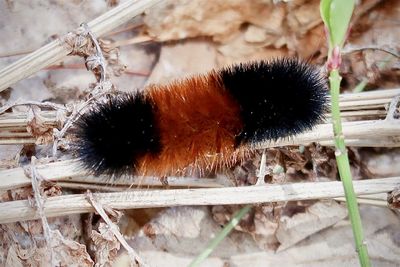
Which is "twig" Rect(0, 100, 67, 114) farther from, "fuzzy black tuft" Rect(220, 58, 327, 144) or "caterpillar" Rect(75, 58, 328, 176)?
"fuzzy black tuft" Rect(220, 58, 327, 144)

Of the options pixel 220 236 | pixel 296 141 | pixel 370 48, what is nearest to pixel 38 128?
pixel 220 236

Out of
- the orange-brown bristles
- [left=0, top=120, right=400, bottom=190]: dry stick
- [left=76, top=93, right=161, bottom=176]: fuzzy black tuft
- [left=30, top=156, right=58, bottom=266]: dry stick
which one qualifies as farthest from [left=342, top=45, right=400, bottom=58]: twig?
[left=30, top=156, right=58, bottom=266]: dry stick

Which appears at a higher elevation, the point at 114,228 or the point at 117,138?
the point at 117,138

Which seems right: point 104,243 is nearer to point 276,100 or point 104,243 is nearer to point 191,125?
point 191,125

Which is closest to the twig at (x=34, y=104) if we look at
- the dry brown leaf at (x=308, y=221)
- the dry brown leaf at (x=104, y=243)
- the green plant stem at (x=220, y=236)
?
the dry brown leaf at (x=104, y=243)

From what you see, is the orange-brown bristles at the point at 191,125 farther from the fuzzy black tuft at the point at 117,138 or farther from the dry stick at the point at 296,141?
the dry stick at the point at 296,141

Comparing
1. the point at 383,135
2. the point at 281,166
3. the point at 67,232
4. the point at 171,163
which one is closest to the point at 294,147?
the point at 281,166
